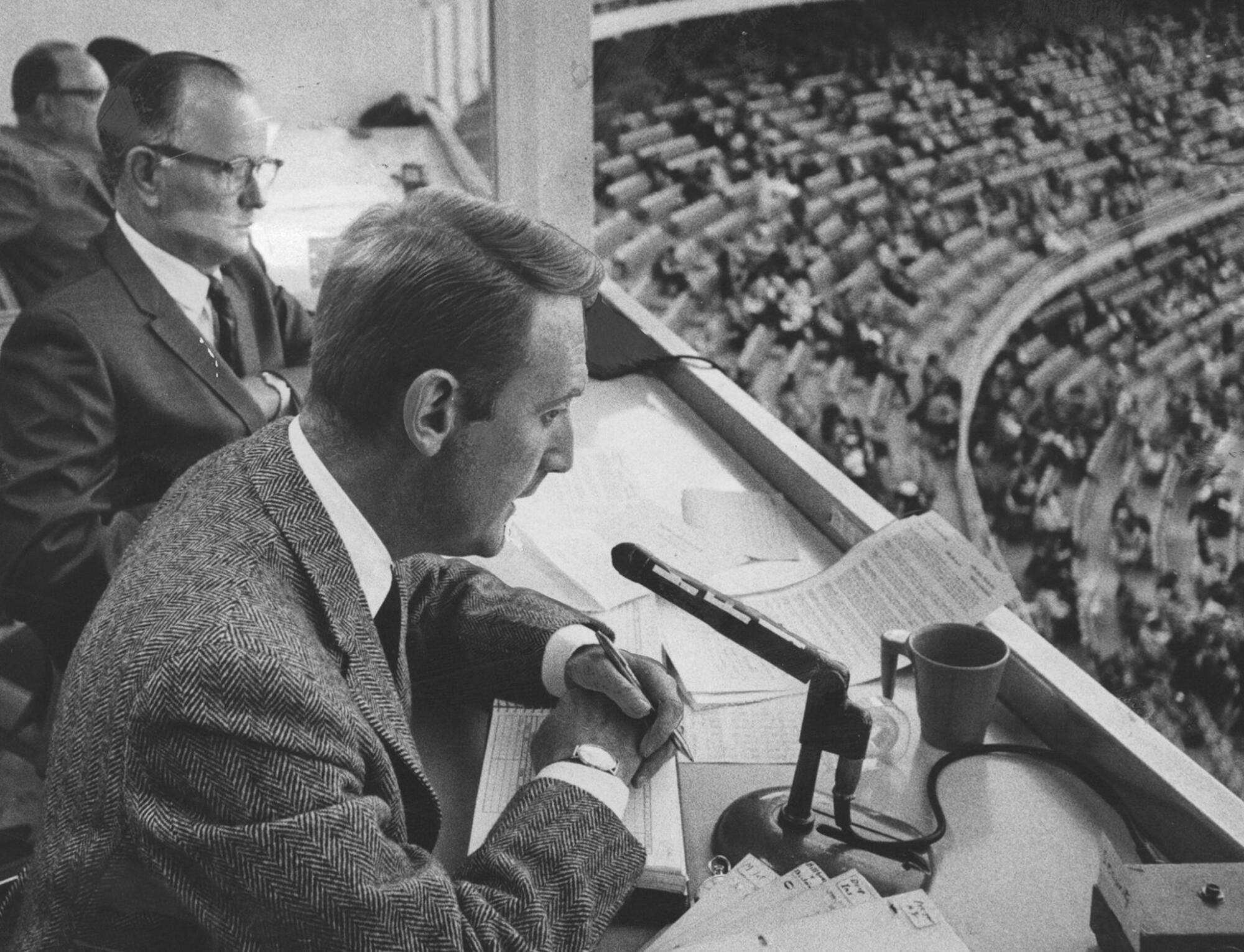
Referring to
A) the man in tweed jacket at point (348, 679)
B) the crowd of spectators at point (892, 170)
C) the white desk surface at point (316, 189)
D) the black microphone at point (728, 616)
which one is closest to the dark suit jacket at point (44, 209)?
the white desk surface at point (316, 189)

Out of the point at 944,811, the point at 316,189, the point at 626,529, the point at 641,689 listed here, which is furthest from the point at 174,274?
the point at 944,811

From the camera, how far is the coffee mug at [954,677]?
1.21 m

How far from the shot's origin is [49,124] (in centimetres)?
164

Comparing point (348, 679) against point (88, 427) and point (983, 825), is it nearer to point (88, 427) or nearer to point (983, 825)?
point (983, 825)

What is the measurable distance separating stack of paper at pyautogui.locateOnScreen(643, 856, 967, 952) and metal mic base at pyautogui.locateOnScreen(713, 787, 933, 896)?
22mm

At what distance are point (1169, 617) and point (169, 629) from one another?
21.4 feet

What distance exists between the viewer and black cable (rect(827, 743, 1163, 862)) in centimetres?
108

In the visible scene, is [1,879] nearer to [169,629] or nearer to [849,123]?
[169,629]

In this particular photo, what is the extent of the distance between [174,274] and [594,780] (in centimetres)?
114

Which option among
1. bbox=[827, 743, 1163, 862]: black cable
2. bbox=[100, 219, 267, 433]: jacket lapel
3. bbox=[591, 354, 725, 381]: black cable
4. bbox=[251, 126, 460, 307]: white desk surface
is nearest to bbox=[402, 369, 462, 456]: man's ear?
bbox=[827, 743, 1163, 862]: black cable

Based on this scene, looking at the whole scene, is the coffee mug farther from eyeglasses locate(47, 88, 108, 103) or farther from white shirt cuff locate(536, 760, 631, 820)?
eyeglasses locate(47, 88, 108, 103)

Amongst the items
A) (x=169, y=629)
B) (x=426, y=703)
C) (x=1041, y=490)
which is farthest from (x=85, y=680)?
(x=1041, y=490)

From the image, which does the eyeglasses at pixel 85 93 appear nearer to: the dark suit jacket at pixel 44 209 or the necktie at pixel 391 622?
the dark suit jacket at pixel 44 209

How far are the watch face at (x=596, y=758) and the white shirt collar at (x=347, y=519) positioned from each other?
0.82 feet
